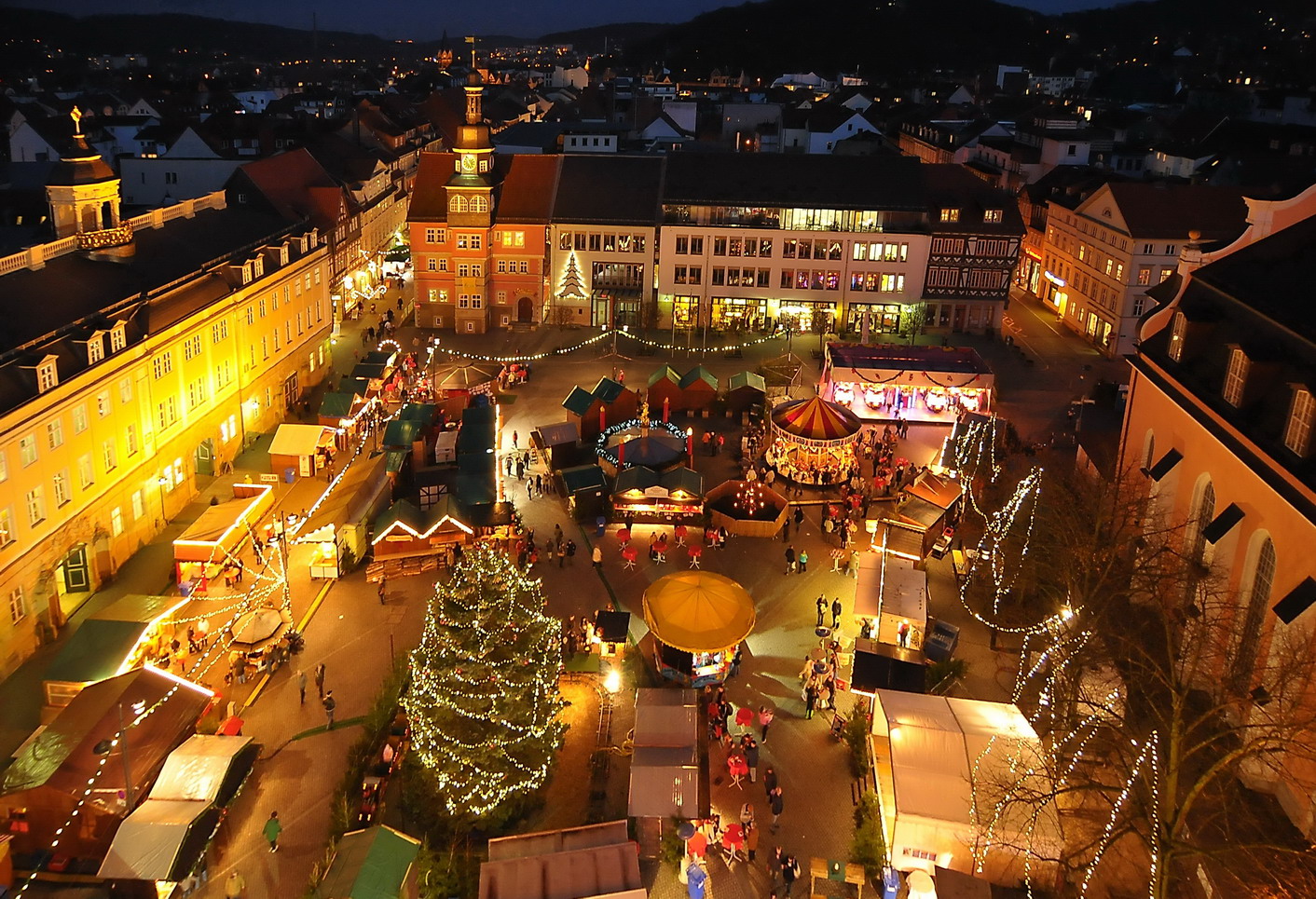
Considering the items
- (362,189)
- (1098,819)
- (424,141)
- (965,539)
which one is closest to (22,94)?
(424,141)

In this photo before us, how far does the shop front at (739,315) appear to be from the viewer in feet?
180

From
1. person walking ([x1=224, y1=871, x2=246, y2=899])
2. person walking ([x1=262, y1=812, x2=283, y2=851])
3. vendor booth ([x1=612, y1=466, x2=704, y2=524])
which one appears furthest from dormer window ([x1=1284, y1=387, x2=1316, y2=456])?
person walking ([x1=224, y1=871, x2=246, y2=899])

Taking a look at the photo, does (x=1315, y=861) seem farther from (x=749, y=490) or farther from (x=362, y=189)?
(x=362, y=189)

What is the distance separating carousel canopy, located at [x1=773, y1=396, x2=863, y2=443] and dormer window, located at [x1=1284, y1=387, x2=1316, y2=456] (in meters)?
17.4

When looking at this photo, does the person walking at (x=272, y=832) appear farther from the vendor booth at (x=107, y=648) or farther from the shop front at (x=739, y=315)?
the shop front at (x=739, y=315)

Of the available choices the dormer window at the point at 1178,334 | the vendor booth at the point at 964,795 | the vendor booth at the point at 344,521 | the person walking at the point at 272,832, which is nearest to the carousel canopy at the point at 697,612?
the vendor booth at the point at 964,795

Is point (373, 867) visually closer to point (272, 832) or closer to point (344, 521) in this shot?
point (272, 832)

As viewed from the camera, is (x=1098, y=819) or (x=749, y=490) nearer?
(x=1098, y=819)

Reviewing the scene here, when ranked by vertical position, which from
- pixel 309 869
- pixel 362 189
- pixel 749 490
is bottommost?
pixel 309 869

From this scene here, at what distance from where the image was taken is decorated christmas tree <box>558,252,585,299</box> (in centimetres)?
5506

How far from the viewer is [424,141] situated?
8638 cm

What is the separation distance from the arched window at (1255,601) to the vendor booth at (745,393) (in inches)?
930

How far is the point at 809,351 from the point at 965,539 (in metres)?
22.0

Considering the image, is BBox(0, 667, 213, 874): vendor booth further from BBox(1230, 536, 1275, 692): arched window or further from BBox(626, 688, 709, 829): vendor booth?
BBox(1230, 536, 1275, 692): arched window
